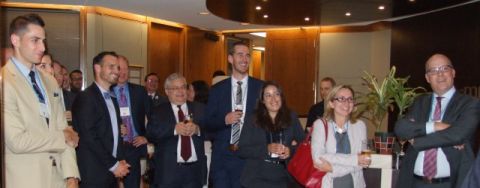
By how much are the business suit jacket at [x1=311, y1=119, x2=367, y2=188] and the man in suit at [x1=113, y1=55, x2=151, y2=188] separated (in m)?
1.57

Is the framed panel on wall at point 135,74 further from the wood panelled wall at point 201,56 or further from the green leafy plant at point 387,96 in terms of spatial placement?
the green leafy plant at point 387,96

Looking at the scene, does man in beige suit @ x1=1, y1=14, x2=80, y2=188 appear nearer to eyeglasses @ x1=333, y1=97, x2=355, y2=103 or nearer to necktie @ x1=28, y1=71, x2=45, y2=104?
necktie @ x1=28, y1=71, x2=45, y2=104

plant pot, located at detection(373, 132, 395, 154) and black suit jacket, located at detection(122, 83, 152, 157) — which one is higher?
black suit jacket, located at detection(122, 83, 152, 157)

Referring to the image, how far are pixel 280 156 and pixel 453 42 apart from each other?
611 cm

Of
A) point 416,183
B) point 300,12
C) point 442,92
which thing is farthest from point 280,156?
point 300,12

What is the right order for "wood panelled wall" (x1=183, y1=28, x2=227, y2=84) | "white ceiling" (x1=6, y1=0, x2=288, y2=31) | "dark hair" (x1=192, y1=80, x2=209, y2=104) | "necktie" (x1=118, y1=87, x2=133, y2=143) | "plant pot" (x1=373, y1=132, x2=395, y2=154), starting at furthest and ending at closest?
"wood panelled wall" (x1=183, y1=28, x2=227, y2=84), "white ceiling" (x1=6, y1=0, x2=288, y2=31), "dark hair" (x1=192, y1=80, x2=209, y2=104), "necktie" (x1=118, y1=87, x2=133, y2=143), "plant pot" (x1=373, y1=132, x2=395, y2=154)

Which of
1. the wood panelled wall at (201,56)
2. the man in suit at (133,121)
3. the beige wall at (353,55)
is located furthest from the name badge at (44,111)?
the beige wall at (353,55)

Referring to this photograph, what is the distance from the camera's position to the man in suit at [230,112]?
11.6 ft

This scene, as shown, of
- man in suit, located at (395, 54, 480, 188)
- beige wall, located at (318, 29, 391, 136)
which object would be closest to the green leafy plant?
man in suit, located at (395, 54, 480, 188)

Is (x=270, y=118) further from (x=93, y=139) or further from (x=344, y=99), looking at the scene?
(x=93, y=139)

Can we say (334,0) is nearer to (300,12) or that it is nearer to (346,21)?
(300,12)

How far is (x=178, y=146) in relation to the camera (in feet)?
12.6

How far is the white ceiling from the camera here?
7.66 meters

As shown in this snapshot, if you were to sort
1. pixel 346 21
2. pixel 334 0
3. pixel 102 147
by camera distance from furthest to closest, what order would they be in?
1. pixel 346 21
2. pixel 334 0
3. pixel 102 147
